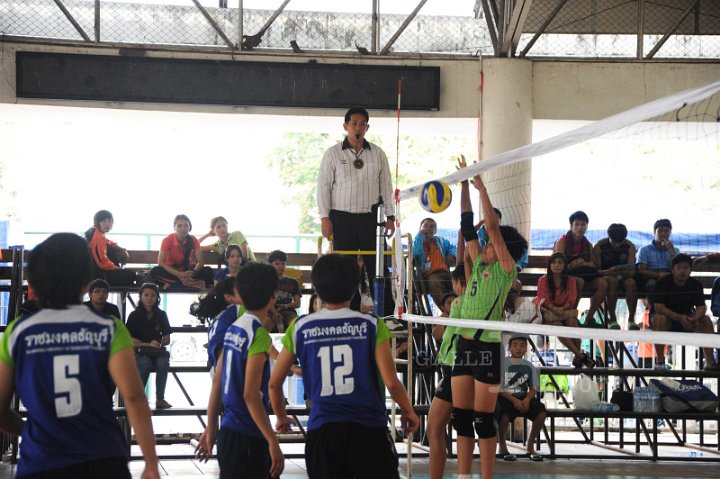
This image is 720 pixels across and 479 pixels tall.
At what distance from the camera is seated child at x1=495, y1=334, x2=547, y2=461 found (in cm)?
929

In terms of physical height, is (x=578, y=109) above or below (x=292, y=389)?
above

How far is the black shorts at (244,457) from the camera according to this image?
411 centimetres

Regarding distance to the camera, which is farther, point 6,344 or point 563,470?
point 563,470

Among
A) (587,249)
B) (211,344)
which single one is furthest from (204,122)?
(211,344)

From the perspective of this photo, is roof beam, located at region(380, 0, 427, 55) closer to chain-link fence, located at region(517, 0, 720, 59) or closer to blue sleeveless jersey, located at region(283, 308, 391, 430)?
chain-link fence, located at region(517, 0, 720, 59)

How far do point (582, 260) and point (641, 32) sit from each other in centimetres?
496

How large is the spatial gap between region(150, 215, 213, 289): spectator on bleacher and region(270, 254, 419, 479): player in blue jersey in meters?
6.54

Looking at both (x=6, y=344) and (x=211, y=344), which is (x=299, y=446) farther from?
(x=6, y=344)

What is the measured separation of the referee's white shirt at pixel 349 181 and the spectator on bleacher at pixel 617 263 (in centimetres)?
265

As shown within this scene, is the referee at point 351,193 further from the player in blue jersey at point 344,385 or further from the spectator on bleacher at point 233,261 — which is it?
the player in blue jersey at point 344,385

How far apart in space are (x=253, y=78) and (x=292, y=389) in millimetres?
4618

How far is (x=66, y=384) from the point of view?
2.99 m

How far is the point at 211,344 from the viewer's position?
16.4ft

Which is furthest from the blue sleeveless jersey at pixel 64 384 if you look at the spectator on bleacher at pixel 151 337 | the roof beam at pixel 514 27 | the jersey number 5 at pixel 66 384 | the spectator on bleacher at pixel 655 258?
the roof beam at pixel 514 27
